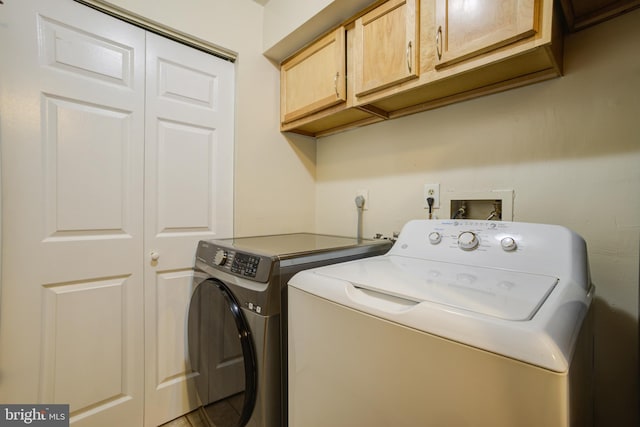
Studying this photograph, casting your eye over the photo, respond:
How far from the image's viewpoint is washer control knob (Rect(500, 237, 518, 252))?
880mm

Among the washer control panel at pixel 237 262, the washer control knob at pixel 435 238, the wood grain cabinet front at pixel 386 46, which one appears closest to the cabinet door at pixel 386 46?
the wood grain cabinet front at pixel 386 46

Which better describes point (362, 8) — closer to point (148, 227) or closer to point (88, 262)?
point (148, 227)

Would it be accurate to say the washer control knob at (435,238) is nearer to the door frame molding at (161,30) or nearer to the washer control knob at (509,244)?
the washer control knob at (509,244)

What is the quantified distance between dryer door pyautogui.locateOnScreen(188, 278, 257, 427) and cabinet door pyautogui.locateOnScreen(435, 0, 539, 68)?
4.04 feet

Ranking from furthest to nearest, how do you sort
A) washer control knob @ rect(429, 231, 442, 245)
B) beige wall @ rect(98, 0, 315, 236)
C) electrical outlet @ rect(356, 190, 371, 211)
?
electrical outlet @ rect(356, 190, 371, 211) < beige wall @ rect(98, 0, 315, 236) < washer control knob @ rect(429, 231, 442, 245)

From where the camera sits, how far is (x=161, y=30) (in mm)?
1383

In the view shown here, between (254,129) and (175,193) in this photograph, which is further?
(254,129)

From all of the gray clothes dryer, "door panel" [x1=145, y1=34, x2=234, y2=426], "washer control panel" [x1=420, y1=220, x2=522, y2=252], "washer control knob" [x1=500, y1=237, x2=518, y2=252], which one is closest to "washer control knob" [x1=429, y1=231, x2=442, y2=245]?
"washer control panel" [x1=420, y1=220, x2=522, y2=252]

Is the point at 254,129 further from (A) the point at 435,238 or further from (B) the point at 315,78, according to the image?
(A) the point at 435,238

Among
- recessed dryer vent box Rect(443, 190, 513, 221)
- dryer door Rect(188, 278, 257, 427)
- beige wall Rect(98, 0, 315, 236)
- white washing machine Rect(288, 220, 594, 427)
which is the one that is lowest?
dryer door Rect(188, 278, 257, 427)

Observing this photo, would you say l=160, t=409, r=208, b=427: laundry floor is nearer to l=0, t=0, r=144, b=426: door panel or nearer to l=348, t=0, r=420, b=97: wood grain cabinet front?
l=0, t=0, r=144, b=426: door panel

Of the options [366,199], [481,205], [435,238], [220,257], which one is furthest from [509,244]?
[220,257]

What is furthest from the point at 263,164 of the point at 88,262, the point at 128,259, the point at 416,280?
the point at 416,280

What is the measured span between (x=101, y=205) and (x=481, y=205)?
1.74m
